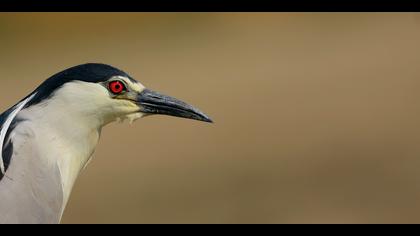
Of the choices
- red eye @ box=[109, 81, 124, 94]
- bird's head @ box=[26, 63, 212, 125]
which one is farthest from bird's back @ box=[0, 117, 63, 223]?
red eye @ box=[109, 81, 124, 94]

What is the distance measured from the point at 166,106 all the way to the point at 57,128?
46cm

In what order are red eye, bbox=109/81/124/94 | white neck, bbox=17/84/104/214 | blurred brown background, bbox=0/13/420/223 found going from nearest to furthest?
1. white neck, bbox=17/84/104/214
2. red eye, bbox=109/81/124/94
3. blurred brown background, bbox=0/13/420/223

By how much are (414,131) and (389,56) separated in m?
3.18

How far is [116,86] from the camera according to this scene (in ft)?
13.0

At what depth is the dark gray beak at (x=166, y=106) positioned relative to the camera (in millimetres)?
4008

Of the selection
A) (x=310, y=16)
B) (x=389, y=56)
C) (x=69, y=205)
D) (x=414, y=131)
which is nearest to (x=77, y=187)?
(x=69, y=205)

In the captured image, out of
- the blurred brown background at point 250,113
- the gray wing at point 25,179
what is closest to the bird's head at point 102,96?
the gray wing at point 25,179

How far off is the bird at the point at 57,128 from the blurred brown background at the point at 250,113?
3.95 m

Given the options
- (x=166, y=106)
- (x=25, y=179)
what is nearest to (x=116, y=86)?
(x=166, y=106)

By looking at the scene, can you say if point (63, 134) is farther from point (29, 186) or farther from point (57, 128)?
point (29, 186)

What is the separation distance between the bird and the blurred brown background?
3950 mm

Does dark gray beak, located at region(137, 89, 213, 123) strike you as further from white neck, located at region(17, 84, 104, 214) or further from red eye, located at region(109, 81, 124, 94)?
white neck, located at region(17, 84, 104, 214)

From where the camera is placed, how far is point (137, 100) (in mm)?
4008

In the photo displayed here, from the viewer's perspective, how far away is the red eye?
395 centimetres
